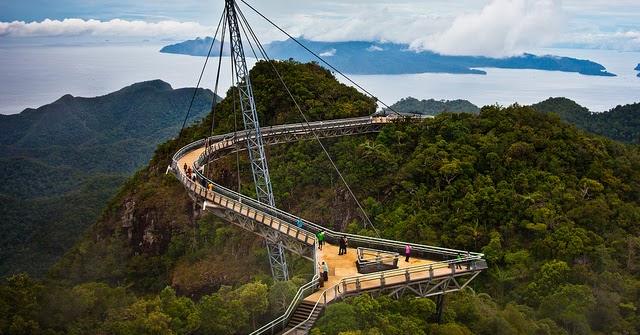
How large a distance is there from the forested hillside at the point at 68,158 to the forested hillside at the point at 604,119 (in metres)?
63.5

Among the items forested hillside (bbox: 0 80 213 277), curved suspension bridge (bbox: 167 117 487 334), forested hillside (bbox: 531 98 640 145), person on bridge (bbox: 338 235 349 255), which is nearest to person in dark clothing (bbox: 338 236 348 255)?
person on bridge (bbox: 338 235 349 255)

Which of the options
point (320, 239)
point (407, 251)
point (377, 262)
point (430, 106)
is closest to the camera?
point (377, 262)

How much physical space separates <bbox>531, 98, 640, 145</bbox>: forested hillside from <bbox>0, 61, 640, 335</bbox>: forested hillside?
34.3m

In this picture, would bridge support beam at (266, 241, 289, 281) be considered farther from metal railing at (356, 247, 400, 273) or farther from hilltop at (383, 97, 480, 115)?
hilltop at (383, 97, 480, 115)

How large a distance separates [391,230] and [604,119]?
5402cm

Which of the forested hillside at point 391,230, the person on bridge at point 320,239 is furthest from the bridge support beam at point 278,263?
the person on bridge at point 320,239

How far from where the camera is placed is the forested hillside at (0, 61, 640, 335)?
1867 centimetres

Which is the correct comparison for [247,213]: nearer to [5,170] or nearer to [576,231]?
[576,231]

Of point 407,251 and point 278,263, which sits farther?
point 278,263

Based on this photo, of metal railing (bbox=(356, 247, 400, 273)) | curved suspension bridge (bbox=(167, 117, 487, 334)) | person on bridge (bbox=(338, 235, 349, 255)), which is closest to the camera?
curved suspension bridge (bbox=(167, 117, 487, 334))

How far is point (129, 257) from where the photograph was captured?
162 ft

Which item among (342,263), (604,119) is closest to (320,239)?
(342,263)

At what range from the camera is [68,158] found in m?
129

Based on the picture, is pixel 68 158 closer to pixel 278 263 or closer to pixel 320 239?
pixel 278 263
